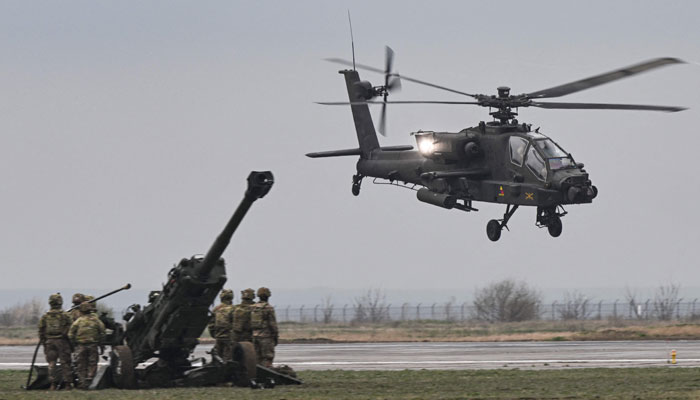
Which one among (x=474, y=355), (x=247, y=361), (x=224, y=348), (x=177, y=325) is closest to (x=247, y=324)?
(x=224, y=348)

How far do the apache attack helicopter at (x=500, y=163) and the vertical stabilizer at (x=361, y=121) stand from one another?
9.94ft

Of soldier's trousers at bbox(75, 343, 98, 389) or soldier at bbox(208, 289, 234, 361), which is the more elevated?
soldier at bbox(208, 289, 234, 361)

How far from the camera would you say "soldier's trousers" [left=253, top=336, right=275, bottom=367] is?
24.4 metres

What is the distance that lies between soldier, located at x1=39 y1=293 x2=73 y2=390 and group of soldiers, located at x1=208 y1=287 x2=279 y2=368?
9.31ft

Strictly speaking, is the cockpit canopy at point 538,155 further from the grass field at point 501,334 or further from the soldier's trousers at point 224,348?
the soldier's trousers at point 224,348

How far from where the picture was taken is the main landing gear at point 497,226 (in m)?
39.7

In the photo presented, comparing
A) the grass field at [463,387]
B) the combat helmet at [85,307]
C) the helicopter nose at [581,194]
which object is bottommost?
the grass field at [463,387]

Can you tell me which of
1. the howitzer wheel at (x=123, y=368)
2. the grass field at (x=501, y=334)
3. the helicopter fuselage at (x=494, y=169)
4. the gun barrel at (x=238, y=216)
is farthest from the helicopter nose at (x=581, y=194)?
the howitzer wheel at (x=123, y=368)

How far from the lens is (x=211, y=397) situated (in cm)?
2125

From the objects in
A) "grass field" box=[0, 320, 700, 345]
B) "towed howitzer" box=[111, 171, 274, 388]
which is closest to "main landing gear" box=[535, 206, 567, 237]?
"grass field" box=[0, 320, 700, 345]

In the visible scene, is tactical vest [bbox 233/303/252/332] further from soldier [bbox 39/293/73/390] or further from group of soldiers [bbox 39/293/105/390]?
soldier [bbox 39/293/73/390]

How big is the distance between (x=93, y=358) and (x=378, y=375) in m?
6.66

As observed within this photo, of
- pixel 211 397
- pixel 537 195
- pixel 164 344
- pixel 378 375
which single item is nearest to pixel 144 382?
pixel 164 344

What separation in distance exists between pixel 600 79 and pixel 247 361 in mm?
15709
